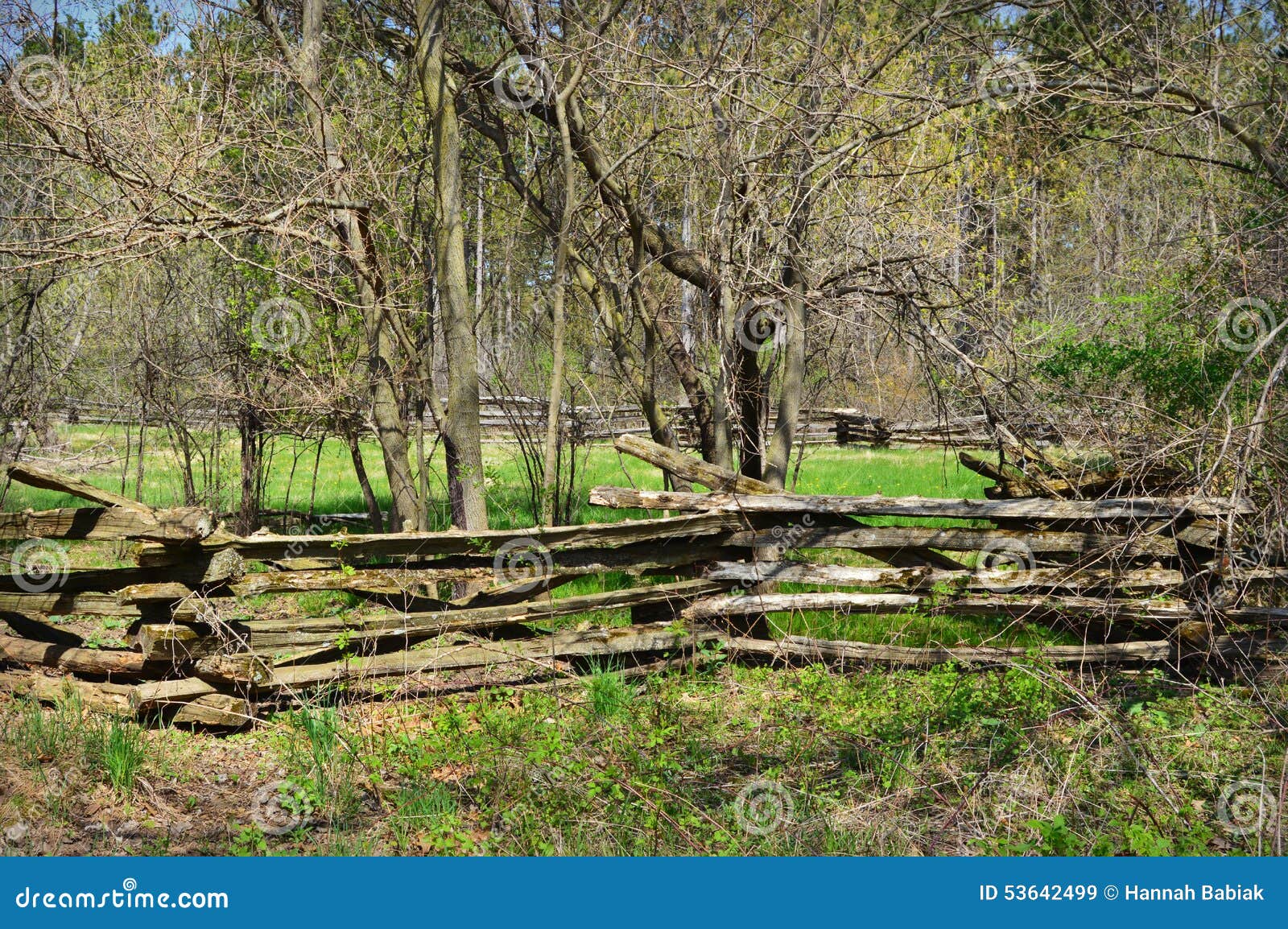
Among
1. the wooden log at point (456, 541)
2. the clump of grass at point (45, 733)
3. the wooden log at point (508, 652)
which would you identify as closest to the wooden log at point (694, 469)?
the wooden log at point (456, 541)

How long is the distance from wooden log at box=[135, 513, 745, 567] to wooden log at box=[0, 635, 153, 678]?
549 millimetres

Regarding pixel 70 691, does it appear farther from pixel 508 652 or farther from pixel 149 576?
pixel 508 652

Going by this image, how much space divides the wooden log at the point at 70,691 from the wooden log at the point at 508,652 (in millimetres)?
744

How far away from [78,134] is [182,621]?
2672mm

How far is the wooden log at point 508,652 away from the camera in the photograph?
17.3 ft

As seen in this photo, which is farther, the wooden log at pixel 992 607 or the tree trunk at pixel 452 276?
the tree trunk at pixel 452 276

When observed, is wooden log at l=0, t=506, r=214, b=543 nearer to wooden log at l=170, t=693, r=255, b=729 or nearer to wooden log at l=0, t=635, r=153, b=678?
wooden log at l=0, t=635, r=153, b=678

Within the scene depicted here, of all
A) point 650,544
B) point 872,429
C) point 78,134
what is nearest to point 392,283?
point 78,134

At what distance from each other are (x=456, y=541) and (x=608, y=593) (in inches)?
37.7

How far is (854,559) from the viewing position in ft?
25.8

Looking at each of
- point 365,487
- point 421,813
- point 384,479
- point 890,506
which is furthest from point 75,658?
point 384,479

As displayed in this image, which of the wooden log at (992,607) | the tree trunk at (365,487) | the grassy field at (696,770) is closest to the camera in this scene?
the grassy field at (696,770)

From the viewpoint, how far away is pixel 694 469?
19.2 ft

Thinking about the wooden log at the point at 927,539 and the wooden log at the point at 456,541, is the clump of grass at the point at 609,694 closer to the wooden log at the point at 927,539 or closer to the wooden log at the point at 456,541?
the wooden log at the point at 456,541
